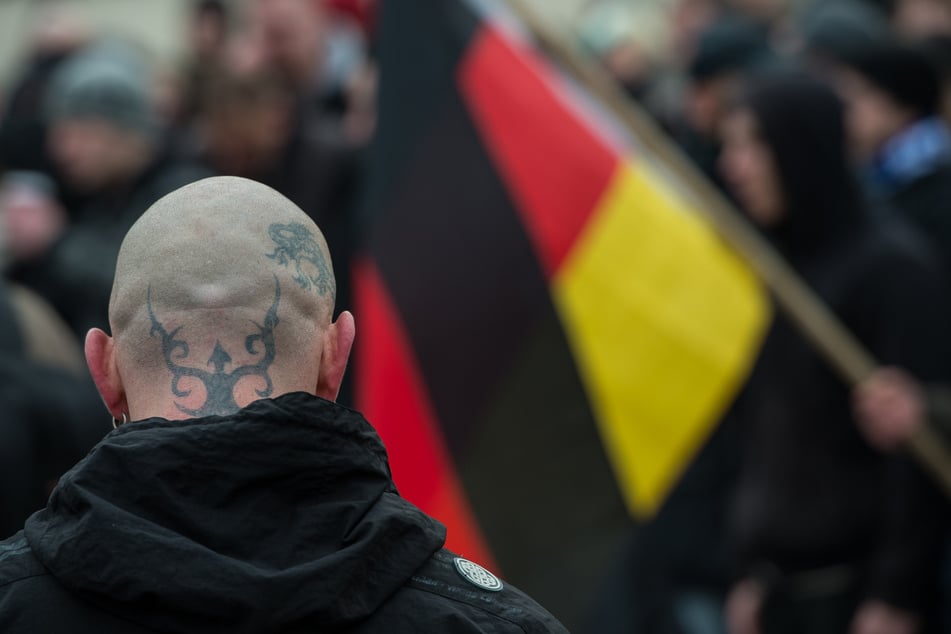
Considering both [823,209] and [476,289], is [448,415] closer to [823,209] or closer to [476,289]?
[476,289]

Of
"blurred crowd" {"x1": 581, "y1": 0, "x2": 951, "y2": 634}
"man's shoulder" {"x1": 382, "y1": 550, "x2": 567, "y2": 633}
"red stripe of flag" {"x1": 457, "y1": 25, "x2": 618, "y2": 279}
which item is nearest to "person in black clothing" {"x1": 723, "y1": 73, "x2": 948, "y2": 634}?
"blurred crowd" {"x1": 581, "y1": 0, "x2": 951, "y2": 634}

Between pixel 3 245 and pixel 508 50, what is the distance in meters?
2.66

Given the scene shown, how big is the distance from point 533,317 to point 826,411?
927 millimetres

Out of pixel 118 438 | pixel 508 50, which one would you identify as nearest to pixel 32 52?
pixel 508 50

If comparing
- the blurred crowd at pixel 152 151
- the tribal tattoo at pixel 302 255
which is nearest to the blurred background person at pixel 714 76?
the blurred crowd at pixel 152 151

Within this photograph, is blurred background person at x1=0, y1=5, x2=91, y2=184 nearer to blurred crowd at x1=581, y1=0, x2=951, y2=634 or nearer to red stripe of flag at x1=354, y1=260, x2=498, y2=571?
red stripe of flag at x1=354, y1=260, x2=498, y2=571

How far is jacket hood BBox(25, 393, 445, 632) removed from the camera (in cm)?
201

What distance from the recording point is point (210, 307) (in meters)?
2.20

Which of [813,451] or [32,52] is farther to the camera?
[32,52]

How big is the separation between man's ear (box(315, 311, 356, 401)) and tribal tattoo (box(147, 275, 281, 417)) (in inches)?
3.9

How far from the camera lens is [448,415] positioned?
16.9 ft

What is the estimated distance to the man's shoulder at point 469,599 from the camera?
7.03 feet

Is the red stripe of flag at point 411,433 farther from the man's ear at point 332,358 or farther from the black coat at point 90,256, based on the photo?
the man's ear at point 332,358

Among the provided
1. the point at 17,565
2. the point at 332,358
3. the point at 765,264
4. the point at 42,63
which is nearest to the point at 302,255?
the point at 332,358
